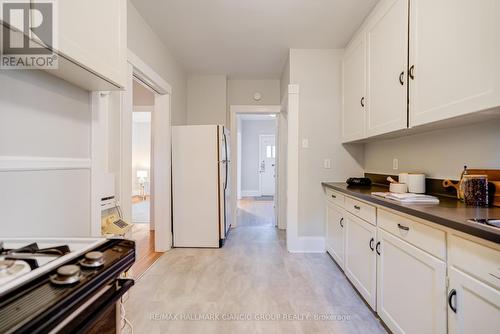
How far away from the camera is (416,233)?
1.30 meters

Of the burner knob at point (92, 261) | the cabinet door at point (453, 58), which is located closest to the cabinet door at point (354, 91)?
the cabinet door at point (453, 58)

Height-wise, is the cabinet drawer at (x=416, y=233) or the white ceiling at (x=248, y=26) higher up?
the white ceiling at (x=248, y=26)

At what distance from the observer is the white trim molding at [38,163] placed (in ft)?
2.97

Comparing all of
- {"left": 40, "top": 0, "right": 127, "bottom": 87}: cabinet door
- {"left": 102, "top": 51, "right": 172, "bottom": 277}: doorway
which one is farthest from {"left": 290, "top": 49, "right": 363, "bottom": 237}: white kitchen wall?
{"left": 40, "top": 0, "right": 127, "bottom": 87}: cabinet door

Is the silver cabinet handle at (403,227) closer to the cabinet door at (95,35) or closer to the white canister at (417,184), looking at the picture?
the white canister at (417,184)

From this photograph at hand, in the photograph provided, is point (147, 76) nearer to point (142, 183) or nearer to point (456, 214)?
point (456, 214)

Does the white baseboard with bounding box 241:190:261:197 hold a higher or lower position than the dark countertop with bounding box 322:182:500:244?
lower

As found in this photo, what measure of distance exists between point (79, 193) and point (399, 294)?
188 centimetres

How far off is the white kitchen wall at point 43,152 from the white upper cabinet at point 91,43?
105 mm

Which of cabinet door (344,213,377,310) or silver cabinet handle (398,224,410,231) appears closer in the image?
silver cabinet handle (398,224,410,231)

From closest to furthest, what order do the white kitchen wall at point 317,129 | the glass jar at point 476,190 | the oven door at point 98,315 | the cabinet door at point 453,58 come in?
the oven door at point 98,315, the cabinet door at point 453,58, the glass jar at point 476,190, the white kitchen wall at point 317,129

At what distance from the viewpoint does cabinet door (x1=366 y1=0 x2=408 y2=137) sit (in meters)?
1.75

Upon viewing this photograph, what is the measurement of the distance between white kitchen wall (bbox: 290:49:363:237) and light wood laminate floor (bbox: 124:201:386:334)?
602mm

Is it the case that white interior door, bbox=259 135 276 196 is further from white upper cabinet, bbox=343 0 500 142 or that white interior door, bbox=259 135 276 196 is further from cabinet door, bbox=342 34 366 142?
white upper cabinet, bbox=343 0 500 142
